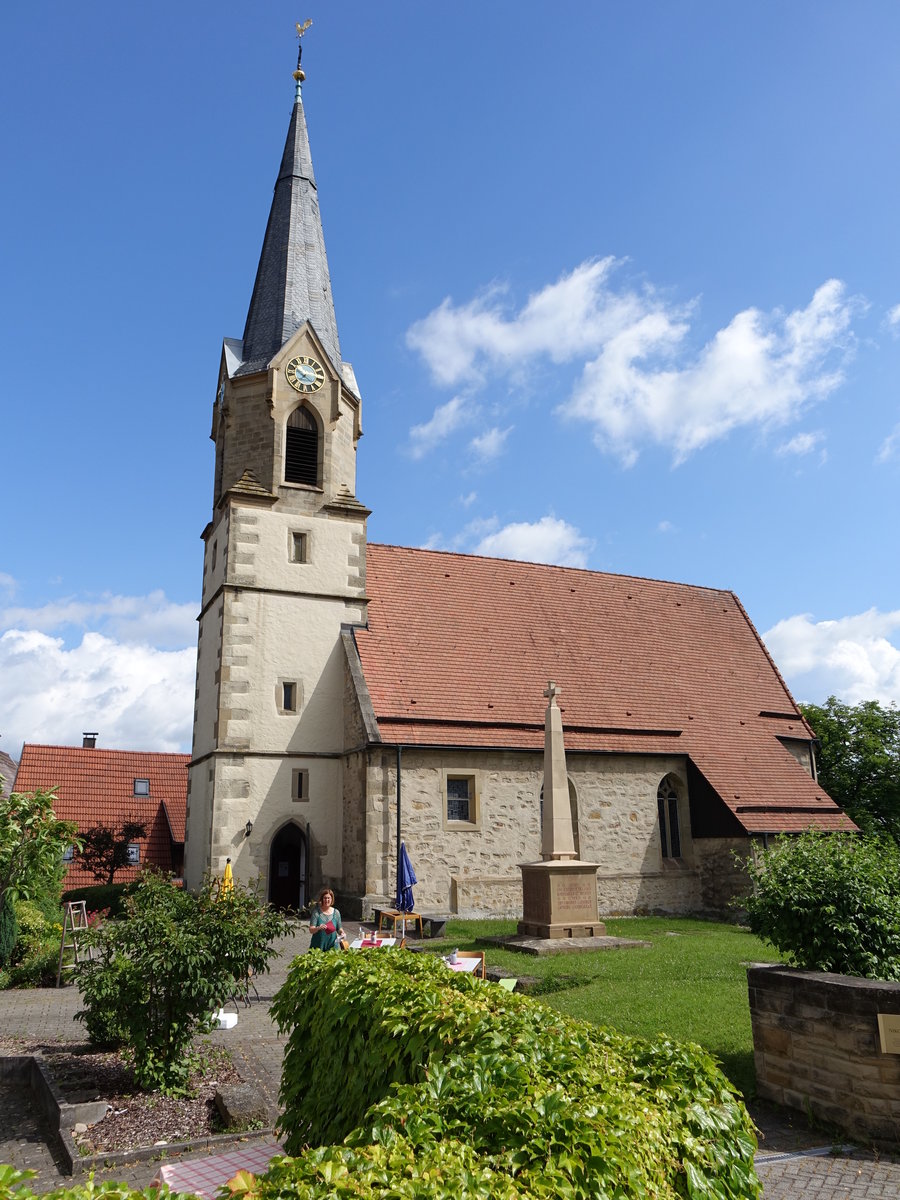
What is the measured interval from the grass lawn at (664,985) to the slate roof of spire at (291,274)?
16.7 m

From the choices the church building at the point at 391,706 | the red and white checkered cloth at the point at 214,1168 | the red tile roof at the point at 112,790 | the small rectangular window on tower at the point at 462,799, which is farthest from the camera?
the red tile roof at the point at 112,790

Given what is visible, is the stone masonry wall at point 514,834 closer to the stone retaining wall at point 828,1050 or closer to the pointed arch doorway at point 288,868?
the pointed arch doorway at point 288,868

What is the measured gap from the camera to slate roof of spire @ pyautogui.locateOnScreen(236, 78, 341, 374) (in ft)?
82.4

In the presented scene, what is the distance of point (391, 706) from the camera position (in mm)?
21484

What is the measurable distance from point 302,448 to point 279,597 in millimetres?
4394

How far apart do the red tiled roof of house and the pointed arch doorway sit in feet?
12.8

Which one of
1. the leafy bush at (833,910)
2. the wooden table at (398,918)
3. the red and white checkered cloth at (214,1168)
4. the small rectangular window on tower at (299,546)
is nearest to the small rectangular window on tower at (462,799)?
the wooden table at (398,918)

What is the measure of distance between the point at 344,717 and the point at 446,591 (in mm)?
5331

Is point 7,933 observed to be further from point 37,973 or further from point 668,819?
point 668,819

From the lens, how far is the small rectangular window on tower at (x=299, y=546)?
23.1 meters

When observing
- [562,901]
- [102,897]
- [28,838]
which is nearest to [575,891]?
[562,901]

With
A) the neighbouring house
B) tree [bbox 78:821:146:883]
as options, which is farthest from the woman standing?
the neighbouring house

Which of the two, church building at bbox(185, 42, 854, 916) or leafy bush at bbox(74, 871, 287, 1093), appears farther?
church building at bbox(185, 42, 854, 916)

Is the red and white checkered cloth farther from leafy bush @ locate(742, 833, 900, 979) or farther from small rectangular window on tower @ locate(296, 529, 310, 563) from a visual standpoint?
small rectangular window on tower @ locate(296, 529, 310, 563)
